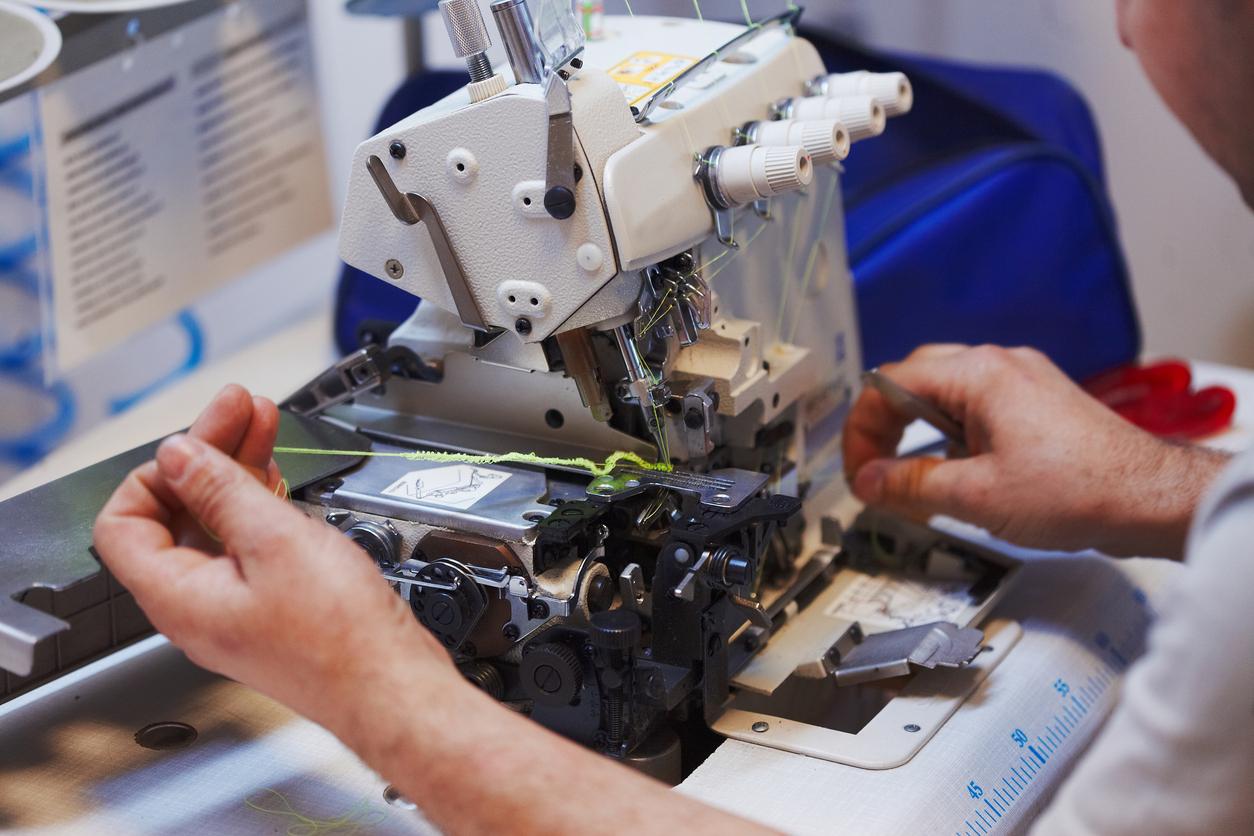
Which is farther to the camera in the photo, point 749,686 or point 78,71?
point 78,71

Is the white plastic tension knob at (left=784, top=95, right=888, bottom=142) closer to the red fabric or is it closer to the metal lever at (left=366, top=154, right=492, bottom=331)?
the metal lever at (left=366, top=154, right=492, bottom=331)

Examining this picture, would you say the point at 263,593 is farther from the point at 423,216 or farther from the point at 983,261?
the point at 983,261

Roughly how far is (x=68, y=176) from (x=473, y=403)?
3.60ft

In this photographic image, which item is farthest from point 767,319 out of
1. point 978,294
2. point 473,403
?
point 978,294

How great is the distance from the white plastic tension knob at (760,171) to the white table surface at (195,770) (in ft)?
1.97

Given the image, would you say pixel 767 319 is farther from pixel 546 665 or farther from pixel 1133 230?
pixel 1133 230

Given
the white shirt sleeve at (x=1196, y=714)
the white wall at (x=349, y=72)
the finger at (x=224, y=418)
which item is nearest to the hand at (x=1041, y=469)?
the white shirt sleeve at (x=1196, y=714)

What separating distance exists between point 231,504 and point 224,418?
180 mm

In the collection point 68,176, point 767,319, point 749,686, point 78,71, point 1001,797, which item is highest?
point 78,71

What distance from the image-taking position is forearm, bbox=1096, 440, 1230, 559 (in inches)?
69.4

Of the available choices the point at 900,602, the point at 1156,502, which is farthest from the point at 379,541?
the point at 1156,502

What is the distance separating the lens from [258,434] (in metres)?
1.46

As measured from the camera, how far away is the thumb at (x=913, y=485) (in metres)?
1.85

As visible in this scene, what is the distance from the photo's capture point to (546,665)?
4.84 ft
